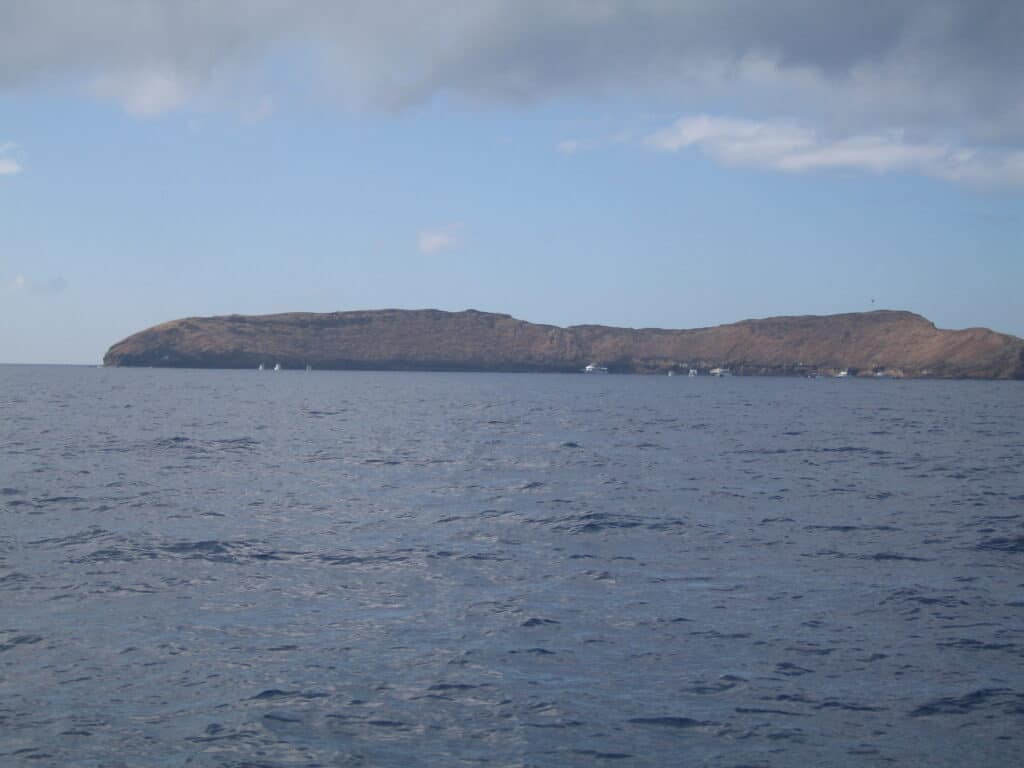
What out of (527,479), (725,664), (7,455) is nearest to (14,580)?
(725,664)

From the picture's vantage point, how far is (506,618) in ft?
42.5

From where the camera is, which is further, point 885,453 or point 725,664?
point 885,453

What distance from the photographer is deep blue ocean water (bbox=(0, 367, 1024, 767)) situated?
916cm

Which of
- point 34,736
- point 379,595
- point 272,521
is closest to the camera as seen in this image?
point 34,736

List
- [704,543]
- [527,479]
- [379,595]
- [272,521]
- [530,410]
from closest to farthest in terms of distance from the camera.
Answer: [379,595], [704,543], [272,521], [527,479], [530,410]

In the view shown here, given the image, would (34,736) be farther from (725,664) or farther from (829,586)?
(829,586)

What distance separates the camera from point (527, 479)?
28.6m

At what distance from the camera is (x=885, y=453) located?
37.8 m

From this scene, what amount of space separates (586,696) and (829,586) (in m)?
6.33

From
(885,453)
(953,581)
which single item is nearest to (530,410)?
(885,453)

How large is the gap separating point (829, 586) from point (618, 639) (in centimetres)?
457

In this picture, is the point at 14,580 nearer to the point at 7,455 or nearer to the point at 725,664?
the point at 725,664

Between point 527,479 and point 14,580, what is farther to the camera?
point 527,479

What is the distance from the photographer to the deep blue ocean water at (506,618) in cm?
916
